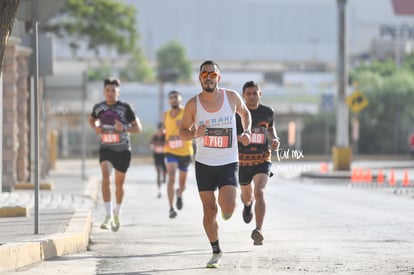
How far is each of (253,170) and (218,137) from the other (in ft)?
7.39

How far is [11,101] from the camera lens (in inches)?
933

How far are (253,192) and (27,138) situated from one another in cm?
1542

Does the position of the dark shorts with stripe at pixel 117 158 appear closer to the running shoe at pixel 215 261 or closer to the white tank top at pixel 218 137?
the white tank top at pixel 218 137

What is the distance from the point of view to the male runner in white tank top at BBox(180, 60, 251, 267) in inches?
424

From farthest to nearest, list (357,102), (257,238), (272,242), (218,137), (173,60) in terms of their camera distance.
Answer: (173,60) < (357,102) < (272,242) < (257,238) < (218,137)

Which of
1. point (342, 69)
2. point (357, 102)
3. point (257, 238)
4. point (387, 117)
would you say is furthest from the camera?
point (387, 117)

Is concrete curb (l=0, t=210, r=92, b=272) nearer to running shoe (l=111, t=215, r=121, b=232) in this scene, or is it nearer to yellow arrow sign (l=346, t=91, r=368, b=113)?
running shoe (l=111, t=215, r=121, b=232)

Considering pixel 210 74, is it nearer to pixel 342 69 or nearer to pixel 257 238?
pixel 257 238

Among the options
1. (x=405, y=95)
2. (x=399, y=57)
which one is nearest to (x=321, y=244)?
(x=405, y=95)

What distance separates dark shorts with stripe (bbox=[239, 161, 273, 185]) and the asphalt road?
0.70 meters

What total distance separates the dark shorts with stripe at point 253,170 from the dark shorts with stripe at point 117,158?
6.52 feet

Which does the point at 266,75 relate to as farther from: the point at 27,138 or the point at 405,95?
the point at 27,138

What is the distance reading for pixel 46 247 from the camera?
37.3 ft

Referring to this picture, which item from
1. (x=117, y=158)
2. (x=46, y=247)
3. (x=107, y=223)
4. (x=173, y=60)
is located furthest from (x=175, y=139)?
(x=173, y=60)
